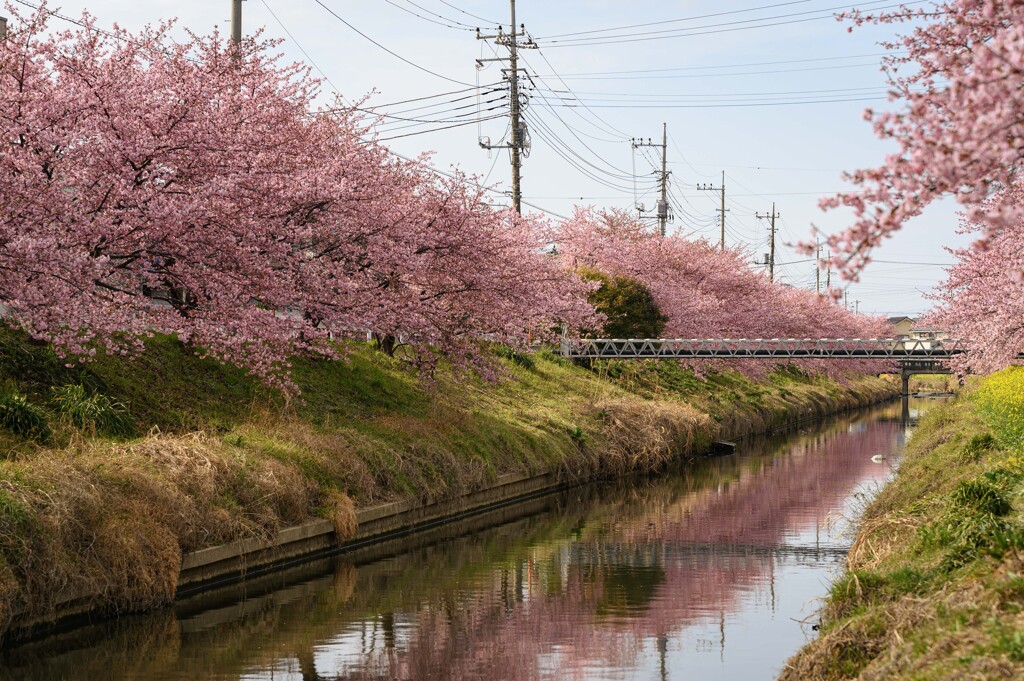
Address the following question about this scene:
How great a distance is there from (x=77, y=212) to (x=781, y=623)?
11955 mm

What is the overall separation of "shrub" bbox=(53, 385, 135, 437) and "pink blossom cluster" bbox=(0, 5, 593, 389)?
3.53 feet

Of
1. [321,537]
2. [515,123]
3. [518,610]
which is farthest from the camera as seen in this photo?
[515,123]

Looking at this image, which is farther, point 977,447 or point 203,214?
point 977,447

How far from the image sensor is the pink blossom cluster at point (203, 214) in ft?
57.9

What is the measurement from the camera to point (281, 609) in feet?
54.7

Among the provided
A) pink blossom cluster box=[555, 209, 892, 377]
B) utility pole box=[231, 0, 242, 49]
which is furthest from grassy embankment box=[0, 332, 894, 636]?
pink blossom cluster box=[555, 209, 892, 377]

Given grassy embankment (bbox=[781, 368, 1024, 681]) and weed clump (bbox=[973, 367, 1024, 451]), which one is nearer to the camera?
grassy embankment (bbox=[781, 368, 1024, 681])

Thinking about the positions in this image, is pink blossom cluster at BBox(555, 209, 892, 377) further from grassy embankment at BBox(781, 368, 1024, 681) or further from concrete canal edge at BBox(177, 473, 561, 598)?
grassy embankment at BBox(781, 368, 1024, 681)

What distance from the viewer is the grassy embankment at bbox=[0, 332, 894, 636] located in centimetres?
1470

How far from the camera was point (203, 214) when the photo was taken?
63.9ft

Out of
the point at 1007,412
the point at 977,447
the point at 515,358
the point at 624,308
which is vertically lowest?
the point at 977,447

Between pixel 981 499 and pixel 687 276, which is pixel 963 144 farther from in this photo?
pixel 687 276

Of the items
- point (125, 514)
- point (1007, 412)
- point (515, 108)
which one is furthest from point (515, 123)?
point (125, 514)

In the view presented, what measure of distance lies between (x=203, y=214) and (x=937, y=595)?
43.9 feet
